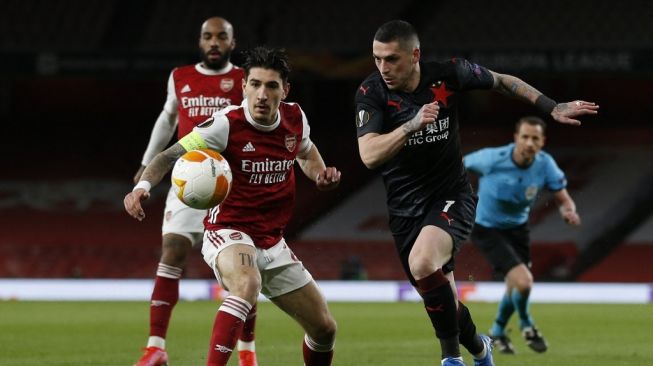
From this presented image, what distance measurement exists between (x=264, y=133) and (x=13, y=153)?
1926 cm

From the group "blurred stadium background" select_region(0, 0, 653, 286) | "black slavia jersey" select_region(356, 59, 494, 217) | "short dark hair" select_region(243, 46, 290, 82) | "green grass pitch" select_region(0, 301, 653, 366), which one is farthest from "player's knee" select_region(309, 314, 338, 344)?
"blurred stadium background" select_region(0, 0, 653, 286)

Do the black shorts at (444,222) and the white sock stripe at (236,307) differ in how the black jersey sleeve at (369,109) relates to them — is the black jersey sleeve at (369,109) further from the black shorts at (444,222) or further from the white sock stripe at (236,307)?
the white sock stripe at (236,307)

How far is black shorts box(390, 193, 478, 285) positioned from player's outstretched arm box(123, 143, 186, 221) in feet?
4.46

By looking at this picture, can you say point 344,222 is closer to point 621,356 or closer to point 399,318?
point 399,318

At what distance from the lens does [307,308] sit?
20.4 feet

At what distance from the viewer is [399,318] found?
555 inches

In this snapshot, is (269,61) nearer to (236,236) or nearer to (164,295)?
(236,236)

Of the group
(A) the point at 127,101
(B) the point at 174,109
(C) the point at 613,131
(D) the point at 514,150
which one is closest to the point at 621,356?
(D) the point at 514,150

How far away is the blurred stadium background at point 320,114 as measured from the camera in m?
19.6

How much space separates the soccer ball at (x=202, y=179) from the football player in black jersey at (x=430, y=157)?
743 millimetres

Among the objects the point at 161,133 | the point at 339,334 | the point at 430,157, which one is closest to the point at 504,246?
the point at 339,334

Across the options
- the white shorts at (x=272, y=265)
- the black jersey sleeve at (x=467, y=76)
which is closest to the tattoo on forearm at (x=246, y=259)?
the white shorts at (x=272, y=265)

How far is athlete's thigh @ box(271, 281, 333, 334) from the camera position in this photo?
6.23 m

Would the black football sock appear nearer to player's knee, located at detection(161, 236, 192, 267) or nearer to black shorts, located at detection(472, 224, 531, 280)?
player's knee, located at detection(161, 236, 192, 267)
